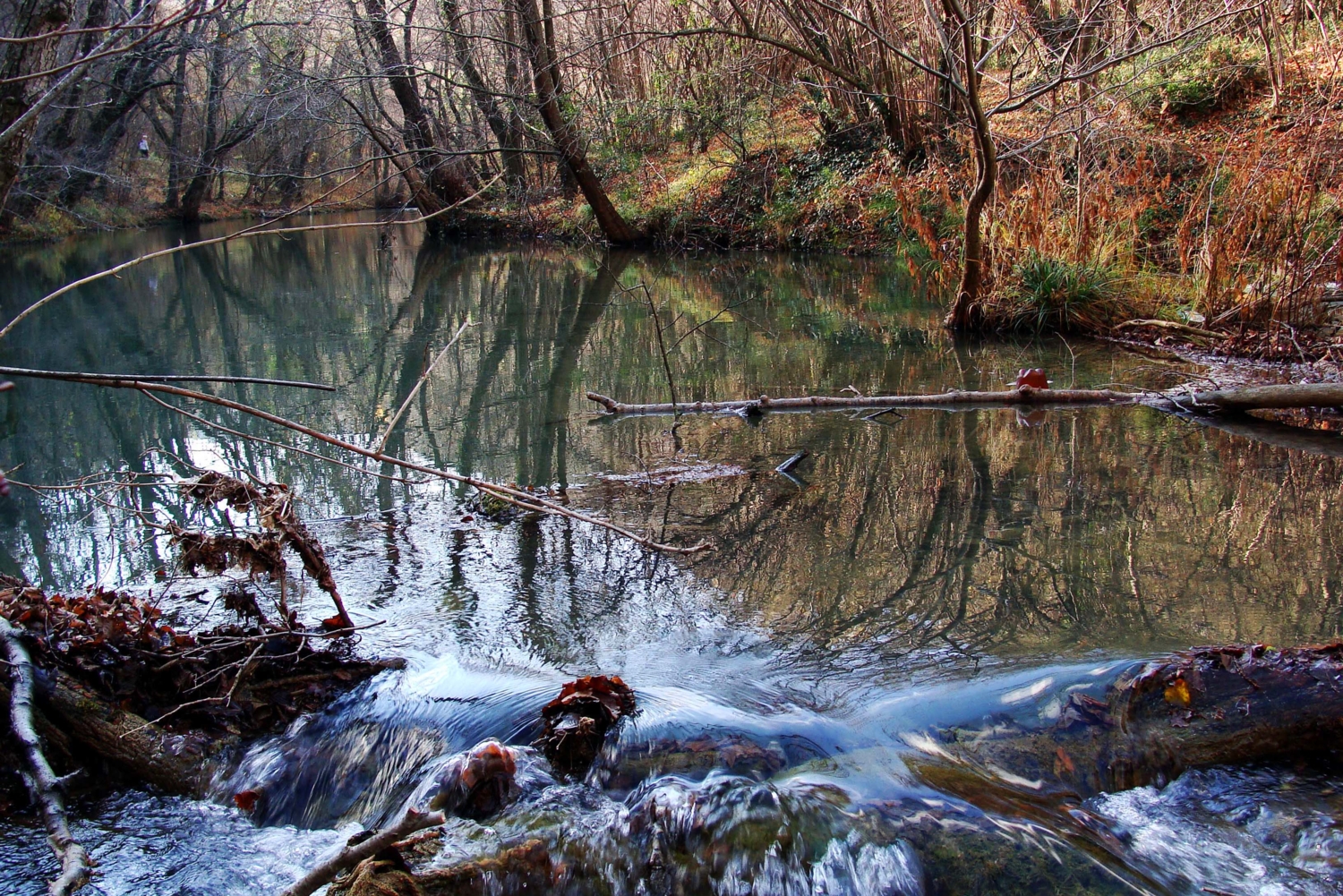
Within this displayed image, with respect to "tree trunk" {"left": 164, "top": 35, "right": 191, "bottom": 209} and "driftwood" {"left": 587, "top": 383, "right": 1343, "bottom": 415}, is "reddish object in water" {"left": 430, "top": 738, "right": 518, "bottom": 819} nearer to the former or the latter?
"driftwood" {"left": 587, "top": 383, "right": 1343, "bottom": 415}

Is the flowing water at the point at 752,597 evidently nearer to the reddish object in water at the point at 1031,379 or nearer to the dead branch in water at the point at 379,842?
the reddish object in water at the point at 1031,379

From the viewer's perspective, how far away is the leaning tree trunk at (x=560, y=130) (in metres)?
14.5

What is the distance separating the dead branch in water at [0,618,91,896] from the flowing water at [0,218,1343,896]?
22cm

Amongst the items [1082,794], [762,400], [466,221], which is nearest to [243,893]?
[1082,794]

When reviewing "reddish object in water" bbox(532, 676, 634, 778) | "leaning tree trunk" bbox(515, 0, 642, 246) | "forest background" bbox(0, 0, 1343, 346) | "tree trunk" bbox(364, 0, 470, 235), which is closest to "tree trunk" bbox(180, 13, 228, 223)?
"forest background" bbox(0, 0, 1343, 346)

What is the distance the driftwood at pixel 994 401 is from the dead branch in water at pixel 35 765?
3.93 metres

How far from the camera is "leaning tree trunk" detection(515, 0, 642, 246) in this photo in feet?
47.7

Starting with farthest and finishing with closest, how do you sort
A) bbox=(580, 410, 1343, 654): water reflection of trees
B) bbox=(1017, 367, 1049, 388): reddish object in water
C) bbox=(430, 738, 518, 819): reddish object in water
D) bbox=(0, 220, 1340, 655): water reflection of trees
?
bbox=(1017, 367, 1049, 388): reddish object in water
bbox=(0, 220, 1340, 655): water reflection of trees
bbox=(580, 410, 1343, 654): water reflection of trees
bbox=(430, 738, 518, 819): reddish object in water

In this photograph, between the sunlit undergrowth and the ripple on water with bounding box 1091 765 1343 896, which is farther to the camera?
the sunlit undergrowth

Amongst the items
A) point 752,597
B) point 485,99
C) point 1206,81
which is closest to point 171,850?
point 752,597

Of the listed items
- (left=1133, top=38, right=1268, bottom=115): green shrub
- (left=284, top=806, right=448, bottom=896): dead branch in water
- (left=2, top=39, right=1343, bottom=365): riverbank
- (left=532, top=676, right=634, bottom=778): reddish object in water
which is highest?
(left=1133, top=38, right=1268, bottom=115): green shrub

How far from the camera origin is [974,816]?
104 inches

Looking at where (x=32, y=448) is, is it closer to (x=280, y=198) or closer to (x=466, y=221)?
(x=466, y=221)

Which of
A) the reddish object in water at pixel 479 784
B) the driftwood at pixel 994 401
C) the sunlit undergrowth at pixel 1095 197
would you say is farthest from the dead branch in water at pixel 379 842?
the sunlit undergrowth at pixel 1095 197
